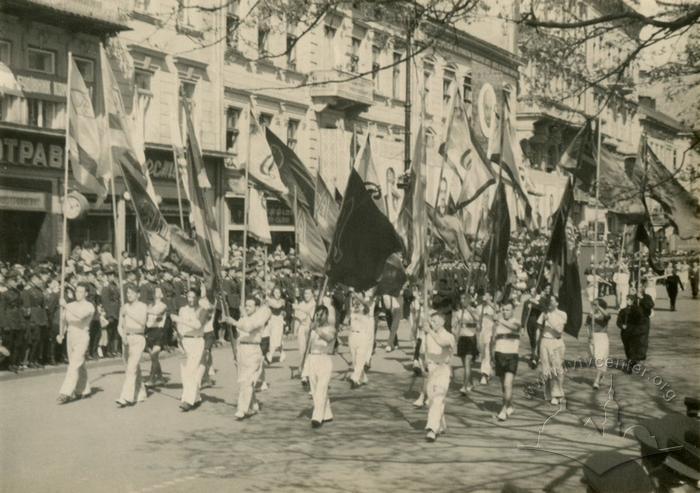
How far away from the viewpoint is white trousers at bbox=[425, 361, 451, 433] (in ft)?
37.9

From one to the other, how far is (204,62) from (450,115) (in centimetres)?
1300

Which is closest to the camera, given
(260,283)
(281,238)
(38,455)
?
(38,455)

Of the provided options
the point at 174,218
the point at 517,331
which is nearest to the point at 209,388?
the point at 517,331

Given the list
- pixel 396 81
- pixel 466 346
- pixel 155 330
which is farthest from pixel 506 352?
pixel 396 81

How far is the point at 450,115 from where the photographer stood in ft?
58.3

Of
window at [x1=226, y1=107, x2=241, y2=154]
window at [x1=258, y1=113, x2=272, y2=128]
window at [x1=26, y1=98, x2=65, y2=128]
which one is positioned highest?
window at [x1=258, y1=113, x2=272, y2=128]

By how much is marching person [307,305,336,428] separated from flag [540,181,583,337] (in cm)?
357

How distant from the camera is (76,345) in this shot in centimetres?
1357

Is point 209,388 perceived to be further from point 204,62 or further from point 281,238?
point 281,238

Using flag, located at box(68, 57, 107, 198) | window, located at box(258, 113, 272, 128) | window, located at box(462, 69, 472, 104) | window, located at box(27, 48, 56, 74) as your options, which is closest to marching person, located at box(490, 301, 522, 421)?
flag, located at box(68, 57, 107, 198)

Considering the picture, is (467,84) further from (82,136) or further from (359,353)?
(82,136)

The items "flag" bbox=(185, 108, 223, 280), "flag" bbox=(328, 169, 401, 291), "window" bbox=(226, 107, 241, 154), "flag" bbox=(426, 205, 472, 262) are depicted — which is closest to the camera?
"flag" bbox=(328, 169, 401, 291)

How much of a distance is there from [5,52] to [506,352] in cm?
1484

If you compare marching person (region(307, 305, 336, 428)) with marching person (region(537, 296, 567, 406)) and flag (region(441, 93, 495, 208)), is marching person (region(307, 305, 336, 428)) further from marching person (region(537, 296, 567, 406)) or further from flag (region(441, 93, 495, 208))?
flag (region(441, 93, 495, 208))
